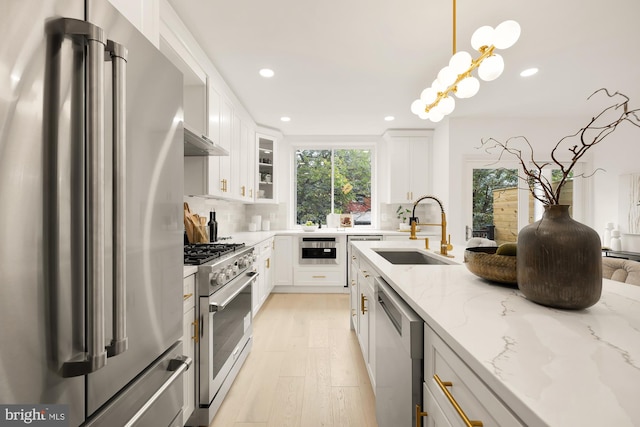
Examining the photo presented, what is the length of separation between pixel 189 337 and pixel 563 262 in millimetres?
1612

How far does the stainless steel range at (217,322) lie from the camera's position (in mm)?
1600

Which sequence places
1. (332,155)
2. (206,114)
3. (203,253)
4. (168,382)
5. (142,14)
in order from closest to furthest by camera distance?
(168,382)
(142,14)
(203,253)
(206,114)
(332,155)

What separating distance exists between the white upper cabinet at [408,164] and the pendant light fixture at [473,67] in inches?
108

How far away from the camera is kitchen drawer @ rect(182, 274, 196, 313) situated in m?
1.46

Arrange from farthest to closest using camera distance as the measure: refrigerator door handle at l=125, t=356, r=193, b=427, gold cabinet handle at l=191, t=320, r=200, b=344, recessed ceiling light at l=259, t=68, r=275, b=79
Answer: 1. recessed ceiling light at l=259, t=68, r=275, b=79
2. gold cabinet handle at l=191, t=320, r=200, b=344
3. refrigerator door handle at l=125, t=356, r=193, b=427

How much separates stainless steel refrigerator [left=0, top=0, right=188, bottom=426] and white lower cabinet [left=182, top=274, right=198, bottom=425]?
1.99 feet

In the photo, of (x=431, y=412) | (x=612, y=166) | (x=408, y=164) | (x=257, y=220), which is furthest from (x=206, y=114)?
(x=612, y=166)

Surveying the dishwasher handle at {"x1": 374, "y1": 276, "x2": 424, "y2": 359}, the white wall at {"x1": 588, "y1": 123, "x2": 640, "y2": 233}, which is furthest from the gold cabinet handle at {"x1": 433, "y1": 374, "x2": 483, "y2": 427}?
the white wall at {"x1": 588, "y1": 123, "x2": 640, "y2": 233}

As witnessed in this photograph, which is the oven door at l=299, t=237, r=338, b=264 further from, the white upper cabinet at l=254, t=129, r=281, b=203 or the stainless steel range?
the stainless steel range

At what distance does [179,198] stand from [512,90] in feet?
12.2

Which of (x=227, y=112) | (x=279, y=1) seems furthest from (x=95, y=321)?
(x=227, y=112)

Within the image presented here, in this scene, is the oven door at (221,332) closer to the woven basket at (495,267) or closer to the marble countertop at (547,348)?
the marble countertop at (547,348)

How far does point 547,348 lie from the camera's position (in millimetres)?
585

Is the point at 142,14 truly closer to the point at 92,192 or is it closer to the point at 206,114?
the point at 92,192
